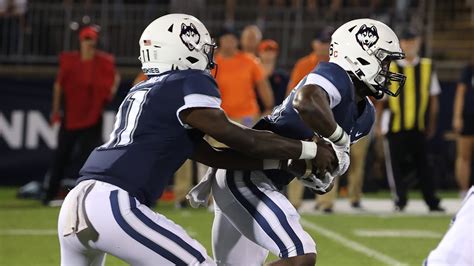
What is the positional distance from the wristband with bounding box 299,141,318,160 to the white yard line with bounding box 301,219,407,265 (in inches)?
131

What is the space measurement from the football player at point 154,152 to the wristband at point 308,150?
3 cm

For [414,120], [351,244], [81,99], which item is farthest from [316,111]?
[81,99]

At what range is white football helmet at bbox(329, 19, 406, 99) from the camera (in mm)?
5609

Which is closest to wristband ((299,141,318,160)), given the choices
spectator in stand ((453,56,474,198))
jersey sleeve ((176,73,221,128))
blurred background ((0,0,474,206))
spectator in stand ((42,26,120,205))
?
jersey sleeve ((176,73,221,128))

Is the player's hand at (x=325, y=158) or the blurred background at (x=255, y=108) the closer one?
the player's hand at (x=325, y=158)

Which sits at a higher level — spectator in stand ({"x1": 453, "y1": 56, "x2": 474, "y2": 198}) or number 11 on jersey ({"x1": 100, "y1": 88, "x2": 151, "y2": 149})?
number 11 on jersey ({"x1": 100, "y1": 88, "x2": 151, "y2": 149})

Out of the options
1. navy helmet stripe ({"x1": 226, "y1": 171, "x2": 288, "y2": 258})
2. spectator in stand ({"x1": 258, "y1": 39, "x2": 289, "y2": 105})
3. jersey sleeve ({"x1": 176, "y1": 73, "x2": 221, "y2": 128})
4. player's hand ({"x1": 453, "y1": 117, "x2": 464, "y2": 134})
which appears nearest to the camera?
jersey sleeve ({"x1": 176, "y1": 73, "x2": 221, "y2": 128})

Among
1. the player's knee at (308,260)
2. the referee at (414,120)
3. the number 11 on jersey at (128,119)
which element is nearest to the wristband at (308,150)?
the player's knee at (308,260)

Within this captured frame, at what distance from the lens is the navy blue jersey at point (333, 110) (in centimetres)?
541

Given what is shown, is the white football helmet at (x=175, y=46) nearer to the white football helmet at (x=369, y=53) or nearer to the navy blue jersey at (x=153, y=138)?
the navy blue jersey at (x=153, y=138)

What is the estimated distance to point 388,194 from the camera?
14.2 m

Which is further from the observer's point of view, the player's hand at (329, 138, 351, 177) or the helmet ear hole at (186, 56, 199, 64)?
the player's hand at (329, 138, 351, 177)

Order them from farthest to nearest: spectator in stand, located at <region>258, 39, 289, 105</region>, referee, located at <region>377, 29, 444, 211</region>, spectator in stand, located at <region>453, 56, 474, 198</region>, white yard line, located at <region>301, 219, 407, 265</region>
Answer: spectator in stand, located at <region>453, 56, 474, 198</region>
spectator in stand, located at <region>258, 39, 289, 105</region>
referee, located at <region>377, 29, 444, 211</region>
white yard line, located at <region>301, 219, 407, 265</region>

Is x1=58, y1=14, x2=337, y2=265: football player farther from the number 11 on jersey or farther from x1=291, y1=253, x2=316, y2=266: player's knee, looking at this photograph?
x1=291, y1=253, x2=316, y2=266: player's knee
